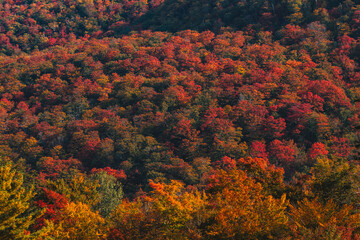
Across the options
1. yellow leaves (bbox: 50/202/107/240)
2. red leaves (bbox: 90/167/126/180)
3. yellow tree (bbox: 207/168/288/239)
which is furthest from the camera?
red leaves (bbox: 90/167/126/180)

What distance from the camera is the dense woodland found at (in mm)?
27438

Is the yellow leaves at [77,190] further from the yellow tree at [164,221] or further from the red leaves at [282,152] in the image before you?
the red leaves at [282,152]

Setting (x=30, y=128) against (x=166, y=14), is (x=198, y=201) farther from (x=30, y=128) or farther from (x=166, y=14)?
(x=166, y=14)

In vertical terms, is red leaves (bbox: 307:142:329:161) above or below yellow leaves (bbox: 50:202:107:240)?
below

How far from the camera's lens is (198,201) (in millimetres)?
32406

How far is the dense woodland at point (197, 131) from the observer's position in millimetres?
27438

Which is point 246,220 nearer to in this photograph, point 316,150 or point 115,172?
point 316,150

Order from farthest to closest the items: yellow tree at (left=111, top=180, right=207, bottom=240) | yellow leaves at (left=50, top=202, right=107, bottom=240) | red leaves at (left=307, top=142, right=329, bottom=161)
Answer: red leaves at (left=307, top=142, right=329, bottom=161) → yellow leaves at (left=50, top=202, right=107, bottom=240) → yellow tree at (left=111, top=180, right=207, bottom=240)

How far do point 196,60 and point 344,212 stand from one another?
90.9 metres

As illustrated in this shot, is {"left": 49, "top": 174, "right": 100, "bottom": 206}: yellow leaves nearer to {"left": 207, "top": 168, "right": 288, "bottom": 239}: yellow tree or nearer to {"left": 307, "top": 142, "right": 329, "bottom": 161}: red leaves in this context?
{"left": 207, "top": 168, "right": 288, "bottom": 239}: yellow tree

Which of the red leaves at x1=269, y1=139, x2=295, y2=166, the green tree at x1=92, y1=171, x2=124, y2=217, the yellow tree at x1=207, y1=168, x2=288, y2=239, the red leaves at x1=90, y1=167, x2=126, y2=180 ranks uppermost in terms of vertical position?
the yellow tree at x1=207, y1=168, x2=288, y2=239

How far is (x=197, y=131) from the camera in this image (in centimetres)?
7519

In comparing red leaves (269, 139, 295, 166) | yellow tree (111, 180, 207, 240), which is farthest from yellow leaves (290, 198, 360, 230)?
red leaves (269, 139, 295, 166)

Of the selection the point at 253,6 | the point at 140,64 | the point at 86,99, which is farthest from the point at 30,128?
the point at 253,6
